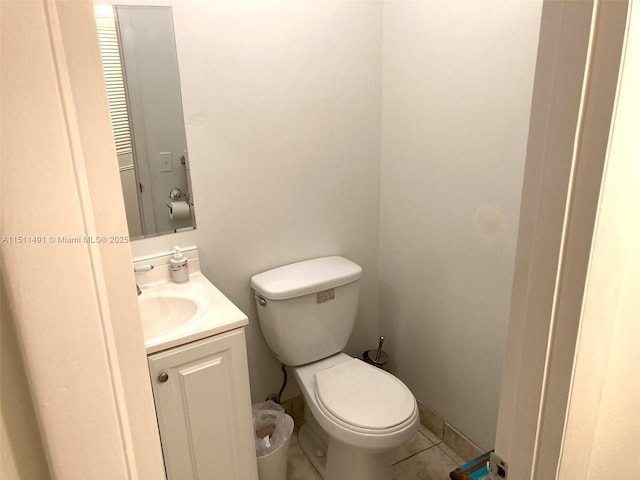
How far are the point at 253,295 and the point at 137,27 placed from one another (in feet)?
3.53

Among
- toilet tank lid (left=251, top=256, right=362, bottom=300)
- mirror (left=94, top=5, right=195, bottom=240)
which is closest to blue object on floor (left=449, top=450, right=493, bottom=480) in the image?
toilet tank lid (left=251, top=256, right=362, bottom=300)

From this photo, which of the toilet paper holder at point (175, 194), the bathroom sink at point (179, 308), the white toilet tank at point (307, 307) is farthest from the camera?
the white toilet tank at point (307, 307)

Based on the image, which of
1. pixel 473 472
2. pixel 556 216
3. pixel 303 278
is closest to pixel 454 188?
pixel 303 278

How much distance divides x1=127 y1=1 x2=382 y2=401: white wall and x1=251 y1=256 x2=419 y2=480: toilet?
14 centimetres

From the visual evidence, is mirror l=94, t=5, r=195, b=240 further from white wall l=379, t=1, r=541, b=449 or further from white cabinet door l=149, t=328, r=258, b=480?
white wall l=379, t=1, r=541, b=449

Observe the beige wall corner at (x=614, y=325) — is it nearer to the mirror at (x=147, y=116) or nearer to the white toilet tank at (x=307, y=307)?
the white toilet tank at (x=307, y=307)

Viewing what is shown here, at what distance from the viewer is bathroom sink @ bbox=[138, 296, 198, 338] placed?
5.29 feet

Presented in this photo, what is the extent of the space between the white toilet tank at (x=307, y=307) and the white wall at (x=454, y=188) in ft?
1.07

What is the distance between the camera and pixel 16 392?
433 mm

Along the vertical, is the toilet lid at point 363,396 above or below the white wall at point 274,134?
below

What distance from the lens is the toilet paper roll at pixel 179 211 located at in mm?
1768

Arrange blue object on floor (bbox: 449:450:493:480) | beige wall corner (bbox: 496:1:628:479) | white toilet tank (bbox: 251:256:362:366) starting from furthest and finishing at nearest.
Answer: white toilet tank (bbox: 251:256:362:366) < blue object on floor (bbox: 449:450:493:480) < beige wall corner (bbox: 496:1:628:479)

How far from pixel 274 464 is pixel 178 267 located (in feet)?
2.71

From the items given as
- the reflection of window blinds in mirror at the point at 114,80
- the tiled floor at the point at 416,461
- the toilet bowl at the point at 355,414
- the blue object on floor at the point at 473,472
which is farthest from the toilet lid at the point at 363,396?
the reflection of window blinds in mirror at the point at 114,80
